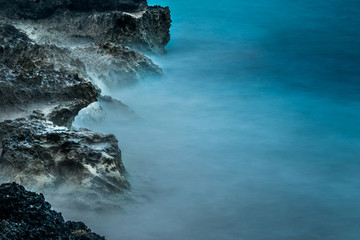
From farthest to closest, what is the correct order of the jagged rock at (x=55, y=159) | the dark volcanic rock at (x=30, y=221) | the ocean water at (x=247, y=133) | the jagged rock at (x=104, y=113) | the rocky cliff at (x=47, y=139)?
the jagged rock at (x=104, y=113) < the ocean water at (x=247, y=133) < the jagged rock at (x=55, y=159) < the rocky cliff at (x=47, y=139) < the dark volcanic rock at (x=30, y=221)

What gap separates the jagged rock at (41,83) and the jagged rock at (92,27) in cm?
393

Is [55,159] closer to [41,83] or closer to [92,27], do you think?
[41,83]

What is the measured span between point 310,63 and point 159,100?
217 inches

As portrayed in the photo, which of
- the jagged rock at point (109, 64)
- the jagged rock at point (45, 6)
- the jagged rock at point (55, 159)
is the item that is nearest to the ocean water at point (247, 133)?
the jagged rock at point (109, 64)

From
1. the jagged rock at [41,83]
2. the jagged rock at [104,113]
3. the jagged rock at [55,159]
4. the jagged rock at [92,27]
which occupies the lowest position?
the jagged rock at [55,159]

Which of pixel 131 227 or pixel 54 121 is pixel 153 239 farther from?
pixel 54 121

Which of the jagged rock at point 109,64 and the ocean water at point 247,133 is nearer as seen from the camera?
the ocean water at point 247,133

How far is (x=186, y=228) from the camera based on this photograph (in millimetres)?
5578

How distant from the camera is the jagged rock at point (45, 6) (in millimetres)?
11672

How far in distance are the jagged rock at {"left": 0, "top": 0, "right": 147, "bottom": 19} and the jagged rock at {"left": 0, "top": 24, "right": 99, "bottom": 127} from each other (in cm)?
464

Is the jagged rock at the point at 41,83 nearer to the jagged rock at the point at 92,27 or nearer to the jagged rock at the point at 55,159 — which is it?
the jagged rock at the point at 55,159

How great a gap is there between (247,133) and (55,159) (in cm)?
489

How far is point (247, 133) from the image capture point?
31.9 ft

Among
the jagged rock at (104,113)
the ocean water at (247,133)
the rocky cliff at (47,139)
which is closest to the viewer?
the rocky cliff at (47,139)
